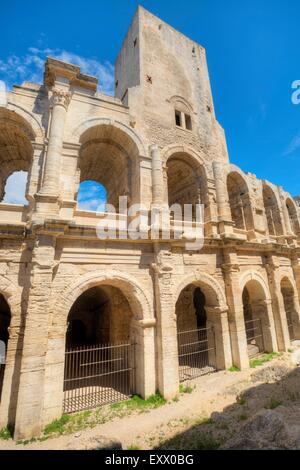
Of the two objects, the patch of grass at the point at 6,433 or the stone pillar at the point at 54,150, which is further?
the stone pillar at the point at 54,150

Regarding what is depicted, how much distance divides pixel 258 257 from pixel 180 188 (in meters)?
5.84

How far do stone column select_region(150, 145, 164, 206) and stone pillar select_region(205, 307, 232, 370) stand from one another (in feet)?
18.0

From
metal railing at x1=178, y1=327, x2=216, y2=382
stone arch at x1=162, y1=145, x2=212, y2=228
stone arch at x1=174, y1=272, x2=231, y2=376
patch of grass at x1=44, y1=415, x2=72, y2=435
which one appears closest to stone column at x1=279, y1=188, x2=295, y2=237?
stone arch at x1=162, y1=145, x2=212, y2=228

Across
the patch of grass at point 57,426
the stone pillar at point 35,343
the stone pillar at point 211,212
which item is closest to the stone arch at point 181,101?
the stone pillar at point 211,212

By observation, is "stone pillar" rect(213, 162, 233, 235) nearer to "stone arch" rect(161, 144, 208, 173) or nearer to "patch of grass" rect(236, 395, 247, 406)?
"stone arch" rect(161, 144, 208, 173)

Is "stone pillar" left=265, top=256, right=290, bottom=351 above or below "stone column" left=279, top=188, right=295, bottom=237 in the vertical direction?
below

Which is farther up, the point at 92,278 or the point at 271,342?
the point at 92,278

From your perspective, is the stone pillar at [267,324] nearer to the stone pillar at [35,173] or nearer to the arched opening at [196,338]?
the arched opening at [196,338]

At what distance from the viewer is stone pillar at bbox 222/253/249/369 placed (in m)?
10.0

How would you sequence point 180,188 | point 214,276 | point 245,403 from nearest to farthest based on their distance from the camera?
point 245,403
point 214,276
point 180,188

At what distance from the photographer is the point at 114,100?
10.5 metres

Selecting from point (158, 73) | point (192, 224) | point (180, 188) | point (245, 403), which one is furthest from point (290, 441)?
point (158, 73)

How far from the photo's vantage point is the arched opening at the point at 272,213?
50.7 ft
